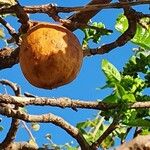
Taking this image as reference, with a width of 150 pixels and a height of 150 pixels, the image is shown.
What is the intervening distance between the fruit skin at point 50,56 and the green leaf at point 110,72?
0.40m

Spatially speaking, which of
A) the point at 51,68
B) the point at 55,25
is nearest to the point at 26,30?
the point at 55,25

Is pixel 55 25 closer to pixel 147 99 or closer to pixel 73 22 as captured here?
pixel 73 22

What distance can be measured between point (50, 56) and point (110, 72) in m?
0.50

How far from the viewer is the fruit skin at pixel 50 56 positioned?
1392 millimetres

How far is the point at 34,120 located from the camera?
1.60m

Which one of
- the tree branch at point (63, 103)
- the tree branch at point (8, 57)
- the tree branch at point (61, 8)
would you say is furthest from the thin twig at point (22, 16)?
the tree branch at point (8, 57)

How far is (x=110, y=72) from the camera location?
1.87 m

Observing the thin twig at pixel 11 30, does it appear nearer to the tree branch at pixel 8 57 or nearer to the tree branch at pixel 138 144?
the tree branch at pixel 8 57

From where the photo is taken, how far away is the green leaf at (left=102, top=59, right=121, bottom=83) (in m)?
1.85

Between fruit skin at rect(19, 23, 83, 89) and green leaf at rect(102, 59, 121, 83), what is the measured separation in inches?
15.6

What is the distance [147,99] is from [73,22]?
40cm

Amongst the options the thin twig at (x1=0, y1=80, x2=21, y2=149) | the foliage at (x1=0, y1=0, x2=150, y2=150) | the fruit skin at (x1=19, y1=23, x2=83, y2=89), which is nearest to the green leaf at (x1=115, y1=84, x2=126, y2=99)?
the foliage at (x1=0, y1=0, x2=150, y2=150)

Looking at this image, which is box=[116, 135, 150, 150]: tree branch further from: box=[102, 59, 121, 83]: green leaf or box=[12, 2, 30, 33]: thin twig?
box=[102, 59, 121, 83]: green leaf

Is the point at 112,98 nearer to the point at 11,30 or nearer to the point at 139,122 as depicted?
the point at 139,122
